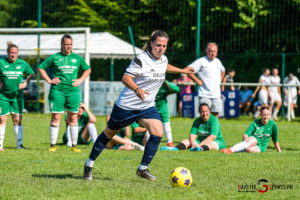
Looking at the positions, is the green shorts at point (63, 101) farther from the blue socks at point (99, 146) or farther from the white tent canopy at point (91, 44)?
the white tent canopy at point (91, 44)

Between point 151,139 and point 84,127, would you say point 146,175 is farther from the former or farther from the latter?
point 84,127

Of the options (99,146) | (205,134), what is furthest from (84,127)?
(99,146)

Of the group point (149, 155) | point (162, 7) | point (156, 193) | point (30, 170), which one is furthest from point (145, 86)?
point (162, 7)

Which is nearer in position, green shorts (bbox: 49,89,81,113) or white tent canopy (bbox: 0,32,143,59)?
green shorts (bbox: 49,89,81,113)

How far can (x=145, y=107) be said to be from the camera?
6832 millimetres

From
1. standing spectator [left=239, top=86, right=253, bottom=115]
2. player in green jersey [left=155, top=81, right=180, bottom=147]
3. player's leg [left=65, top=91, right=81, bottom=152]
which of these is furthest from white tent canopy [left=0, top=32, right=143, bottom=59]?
player's leg [left=65, top=91, right=81, bottom=152]

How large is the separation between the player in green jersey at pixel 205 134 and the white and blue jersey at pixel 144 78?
3.81m

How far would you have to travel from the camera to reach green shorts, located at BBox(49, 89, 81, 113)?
33.1 ft

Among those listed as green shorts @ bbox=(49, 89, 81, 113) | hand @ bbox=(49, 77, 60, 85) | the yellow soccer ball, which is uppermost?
hand @ bbox=(49, 77, 60, 85)

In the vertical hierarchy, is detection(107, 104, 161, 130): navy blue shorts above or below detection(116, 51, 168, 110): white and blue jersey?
below

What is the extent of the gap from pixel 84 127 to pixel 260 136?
3.67 m

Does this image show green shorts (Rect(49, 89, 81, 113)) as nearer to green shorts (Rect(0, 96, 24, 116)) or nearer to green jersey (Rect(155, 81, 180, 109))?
green shorts (Rect(0, 96, 24, 116))

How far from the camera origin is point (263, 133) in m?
10.5

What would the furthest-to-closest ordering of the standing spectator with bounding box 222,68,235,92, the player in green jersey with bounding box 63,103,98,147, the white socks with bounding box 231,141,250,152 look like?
the standing spectator with bounding box 222,68,235,92 < the player in green jersey with bounding box 63,103,98,147 < the white socks with bounding box 231,141,250,152
